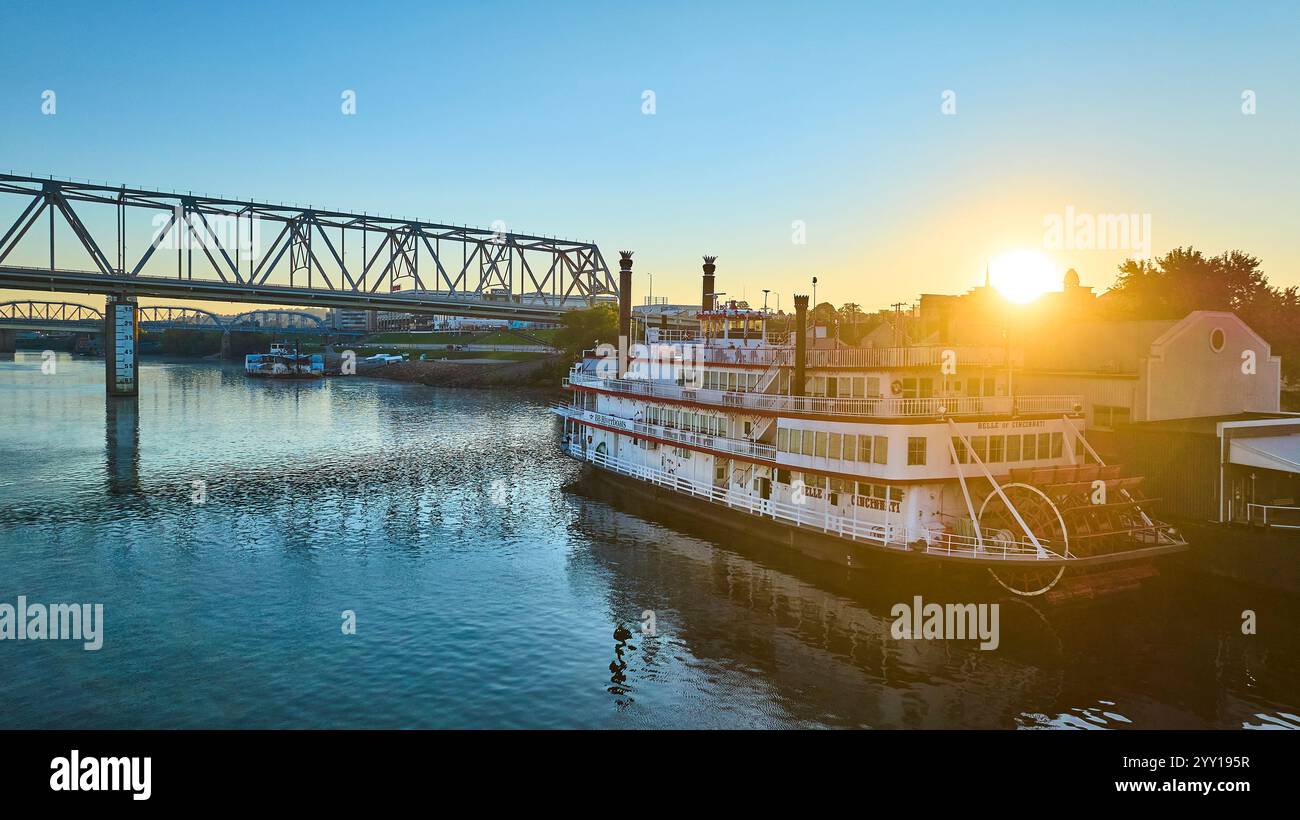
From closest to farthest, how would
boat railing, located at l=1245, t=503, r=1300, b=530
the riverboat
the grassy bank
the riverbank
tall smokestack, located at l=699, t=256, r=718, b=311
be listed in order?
the riverboat, boat railing, located at l=1245, t=503, r=1300, b=530, tall smokestack, located at l=699, t=256, r=718, b=311, the grassy bank, the riverbank

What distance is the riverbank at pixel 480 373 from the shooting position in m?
156

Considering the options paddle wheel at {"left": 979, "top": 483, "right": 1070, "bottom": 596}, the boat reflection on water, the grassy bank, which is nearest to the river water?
the boat reflection on water

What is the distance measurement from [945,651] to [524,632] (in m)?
14.1

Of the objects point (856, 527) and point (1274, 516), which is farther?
point (856, 527)

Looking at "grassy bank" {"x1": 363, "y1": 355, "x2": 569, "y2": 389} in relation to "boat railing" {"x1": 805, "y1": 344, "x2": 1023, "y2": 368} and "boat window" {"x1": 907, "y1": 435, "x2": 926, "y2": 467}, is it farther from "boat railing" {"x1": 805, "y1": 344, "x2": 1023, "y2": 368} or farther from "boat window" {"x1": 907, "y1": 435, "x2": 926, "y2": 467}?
"boat window" {"x1": 907, "y1": 435, "x2": 926, "y2": 467}

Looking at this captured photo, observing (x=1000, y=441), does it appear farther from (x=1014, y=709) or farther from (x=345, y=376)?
(x=345, y=376)

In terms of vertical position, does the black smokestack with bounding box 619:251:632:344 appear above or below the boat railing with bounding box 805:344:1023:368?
above

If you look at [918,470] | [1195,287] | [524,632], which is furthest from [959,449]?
[1195,287]

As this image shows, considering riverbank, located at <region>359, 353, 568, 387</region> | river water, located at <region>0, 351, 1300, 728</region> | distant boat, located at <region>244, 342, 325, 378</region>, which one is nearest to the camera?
river water, located at <region>0, 351, 1300, 728</region>

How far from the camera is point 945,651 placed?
27.3 meters

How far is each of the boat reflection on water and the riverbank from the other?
396ft

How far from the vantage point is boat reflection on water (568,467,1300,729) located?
75.7 feet

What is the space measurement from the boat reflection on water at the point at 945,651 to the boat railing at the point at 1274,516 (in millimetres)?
3048

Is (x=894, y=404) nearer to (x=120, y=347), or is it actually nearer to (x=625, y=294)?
(x=625, y=294)
